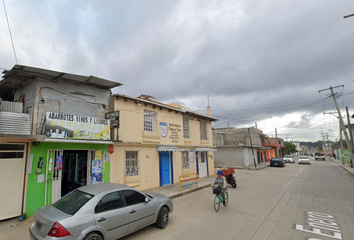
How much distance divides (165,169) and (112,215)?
323 inches

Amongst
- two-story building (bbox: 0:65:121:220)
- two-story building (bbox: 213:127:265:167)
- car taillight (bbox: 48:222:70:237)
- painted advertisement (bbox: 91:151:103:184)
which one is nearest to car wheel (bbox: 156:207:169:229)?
car taillight (bbox: 48:222:70:237)

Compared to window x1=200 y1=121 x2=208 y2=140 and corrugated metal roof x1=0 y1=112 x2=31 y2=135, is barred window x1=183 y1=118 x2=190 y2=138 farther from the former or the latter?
corrugated metal roof x1=0 y1=112 x2=31 y2=135

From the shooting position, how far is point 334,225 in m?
5.68

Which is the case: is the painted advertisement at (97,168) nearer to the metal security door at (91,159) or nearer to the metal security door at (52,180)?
the metal security door at (91,159)

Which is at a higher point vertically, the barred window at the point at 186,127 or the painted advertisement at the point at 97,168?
the barred window at the point at 186,127

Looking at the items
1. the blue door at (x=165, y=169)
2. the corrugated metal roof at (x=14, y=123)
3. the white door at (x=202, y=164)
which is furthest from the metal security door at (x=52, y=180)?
the white door at (x=202, y=164)

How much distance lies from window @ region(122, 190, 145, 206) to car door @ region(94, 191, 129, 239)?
6.8 inches

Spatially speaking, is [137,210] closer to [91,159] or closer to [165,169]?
[91,159]

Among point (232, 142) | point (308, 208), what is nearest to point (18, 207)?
point (308, 208)

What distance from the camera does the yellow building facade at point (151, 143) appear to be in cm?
993

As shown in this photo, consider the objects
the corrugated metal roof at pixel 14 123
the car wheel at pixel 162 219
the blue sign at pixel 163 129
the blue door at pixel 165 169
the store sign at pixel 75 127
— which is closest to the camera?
the car wheel at pixel 162 219

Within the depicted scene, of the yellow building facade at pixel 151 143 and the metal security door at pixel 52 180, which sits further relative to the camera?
the yellow building facade at pixel 151 143

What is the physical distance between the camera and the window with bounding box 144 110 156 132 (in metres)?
11.7

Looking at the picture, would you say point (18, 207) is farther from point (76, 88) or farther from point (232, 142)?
point (232, 142)
